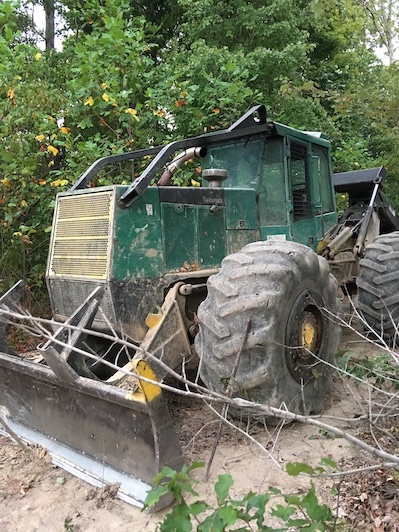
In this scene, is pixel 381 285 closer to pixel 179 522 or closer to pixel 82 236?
pixel 82 236

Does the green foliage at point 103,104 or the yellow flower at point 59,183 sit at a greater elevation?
the green foliage at point 103,104

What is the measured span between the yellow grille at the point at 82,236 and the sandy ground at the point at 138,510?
1.39m

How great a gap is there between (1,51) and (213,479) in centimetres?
622

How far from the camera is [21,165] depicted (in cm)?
660

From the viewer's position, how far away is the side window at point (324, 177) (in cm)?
544

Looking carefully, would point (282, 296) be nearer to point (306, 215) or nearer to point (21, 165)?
point (306, 215)

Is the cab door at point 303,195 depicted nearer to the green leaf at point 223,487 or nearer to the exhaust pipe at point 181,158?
the exhaust pipe at point 181,158

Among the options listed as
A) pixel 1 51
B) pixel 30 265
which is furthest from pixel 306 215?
pixel 1 51

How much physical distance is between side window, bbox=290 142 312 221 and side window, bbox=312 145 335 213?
347mm

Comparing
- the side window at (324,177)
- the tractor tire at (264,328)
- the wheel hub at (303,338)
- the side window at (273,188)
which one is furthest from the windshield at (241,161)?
the wheel hub at (303,338)

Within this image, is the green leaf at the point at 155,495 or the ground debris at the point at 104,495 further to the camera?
the ground debris at the point at 104,495

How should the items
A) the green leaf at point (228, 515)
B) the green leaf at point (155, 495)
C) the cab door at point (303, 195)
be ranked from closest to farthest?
the green leaf at point (228, 515) → the green leaf at point (155, 495) → the cab door at point (303, 195)

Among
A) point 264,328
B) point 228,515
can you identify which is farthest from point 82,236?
point 228,515

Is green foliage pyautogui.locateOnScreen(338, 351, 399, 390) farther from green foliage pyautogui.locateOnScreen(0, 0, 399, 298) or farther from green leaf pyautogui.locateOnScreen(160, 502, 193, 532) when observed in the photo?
green foliage pyautogui.locateOnScreen(0, 0, 399, 298)
